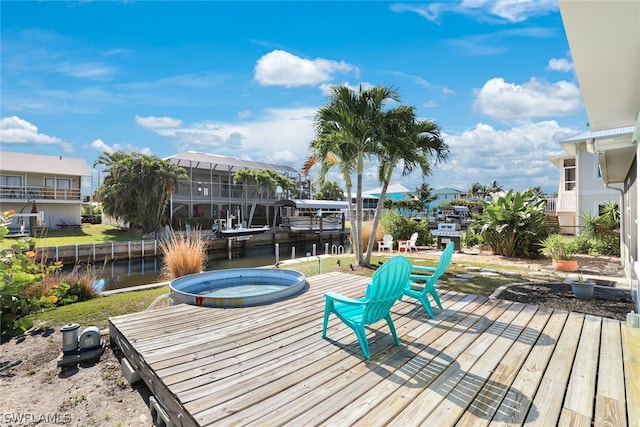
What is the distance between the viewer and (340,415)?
2100mm

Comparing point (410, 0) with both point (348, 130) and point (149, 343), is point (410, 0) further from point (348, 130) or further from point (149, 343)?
point (149, 343)

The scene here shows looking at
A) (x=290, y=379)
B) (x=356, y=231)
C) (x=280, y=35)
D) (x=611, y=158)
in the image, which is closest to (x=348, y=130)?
(x=356, y=231)

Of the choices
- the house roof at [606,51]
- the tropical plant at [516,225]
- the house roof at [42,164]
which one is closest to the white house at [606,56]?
the house roof at [606,51]

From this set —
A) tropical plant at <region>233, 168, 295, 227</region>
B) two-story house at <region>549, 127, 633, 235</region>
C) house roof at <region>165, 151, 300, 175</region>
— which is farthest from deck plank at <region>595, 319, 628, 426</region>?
house roof at <region>165, 151, 300, 175</region>

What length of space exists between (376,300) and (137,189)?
22111 millimetres

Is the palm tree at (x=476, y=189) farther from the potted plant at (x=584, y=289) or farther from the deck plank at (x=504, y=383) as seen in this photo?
the deck plank at (x=504, y=383)

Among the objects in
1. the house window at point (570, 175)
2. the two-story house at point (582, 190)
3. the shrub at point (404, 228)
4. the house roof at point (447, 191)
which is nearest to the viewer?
the shrub at point (404, 228)

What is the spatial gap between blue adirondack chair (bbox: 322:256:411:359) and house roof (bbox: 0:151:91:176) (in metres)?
27.3

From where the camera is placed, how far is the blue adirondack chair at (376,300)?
2924mm

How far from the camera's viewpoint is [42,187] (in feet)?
73.6

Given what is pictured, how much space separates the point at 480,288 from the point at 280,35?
945cm

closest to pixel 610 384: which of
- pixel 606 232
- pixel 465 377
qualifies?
pixel 465 377

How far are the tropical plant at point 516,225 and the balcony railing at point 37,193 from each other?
2639 cm

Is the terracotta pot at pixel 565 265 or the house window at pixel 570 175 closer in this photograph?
the terracotta pot at pixel 565 265
